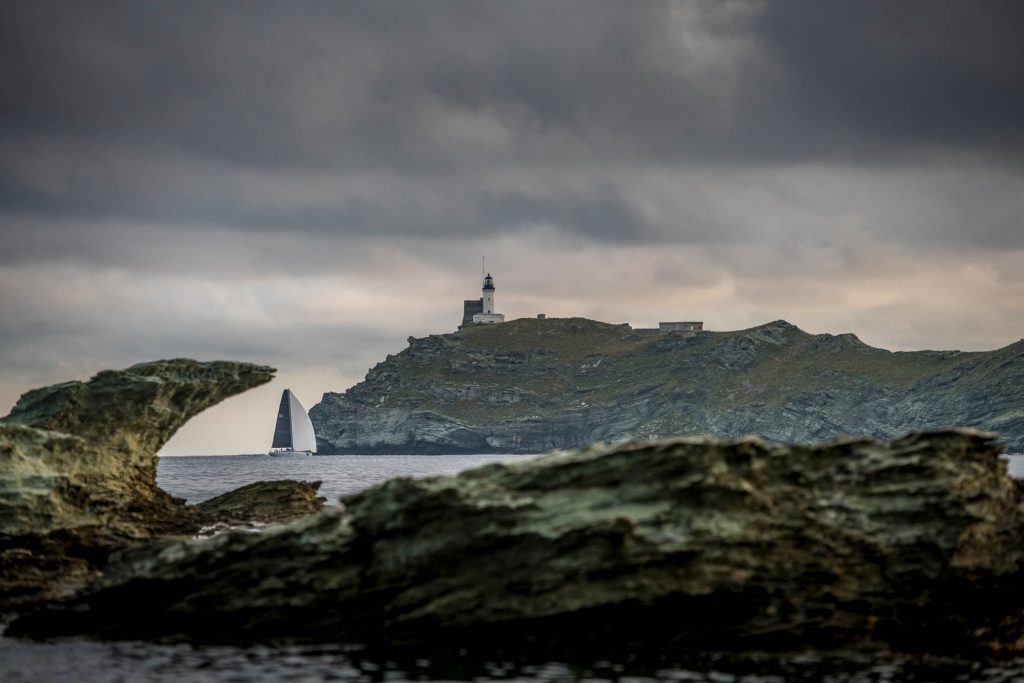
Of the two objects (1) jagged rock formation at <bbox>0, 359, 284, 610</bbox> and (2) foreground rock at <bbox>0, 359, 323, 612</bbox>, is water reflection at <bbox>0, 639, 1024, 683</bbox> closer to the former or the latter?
(2) foreground rock at <bbox>0, 359, 323, 612</bbox>

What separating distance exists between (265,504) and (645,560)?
32.3 meters

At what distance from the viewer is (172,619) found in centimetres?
3189

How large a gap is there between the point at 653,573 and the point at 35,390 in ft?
106

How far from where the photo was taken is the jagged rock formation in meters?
40.8

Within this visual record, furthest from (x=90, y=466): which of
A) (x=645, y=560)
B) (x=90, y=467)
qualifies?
(x=645, y=560)

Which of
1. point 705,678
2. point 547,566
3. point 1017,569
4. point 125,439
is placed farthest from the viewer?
point 125,439

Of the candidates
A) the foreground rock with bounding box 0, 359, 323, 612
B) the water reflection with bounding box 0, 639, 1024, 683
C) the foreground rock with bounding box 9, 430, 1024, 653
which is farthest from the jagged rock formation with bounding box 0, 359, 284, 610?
the water reflection with bounding box 0, 639, 1024, 683

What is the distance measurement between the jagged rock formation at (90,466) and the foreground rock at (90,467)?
0.04 metres

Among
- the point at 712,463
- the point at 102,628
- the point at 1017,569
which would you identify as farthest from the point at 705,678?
the point at 102,628

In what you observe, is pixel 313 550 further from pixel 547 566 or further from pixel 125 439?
pixel 125 439

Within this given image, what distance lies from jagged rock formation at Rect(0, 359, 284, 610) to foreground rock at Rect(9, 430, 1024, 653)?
873 centimetres

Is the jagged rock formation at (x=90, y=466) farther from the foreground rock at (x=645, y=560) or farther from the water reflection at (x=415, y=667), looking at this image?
the water reflection at (x=415, y=667)

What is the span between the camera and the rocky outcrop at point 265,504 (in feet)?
182

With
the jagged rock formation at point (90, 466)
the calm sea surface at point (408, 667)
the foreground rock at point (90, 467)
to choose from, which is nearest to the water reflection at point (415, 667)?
the calm sea surface at point (408, 667)
